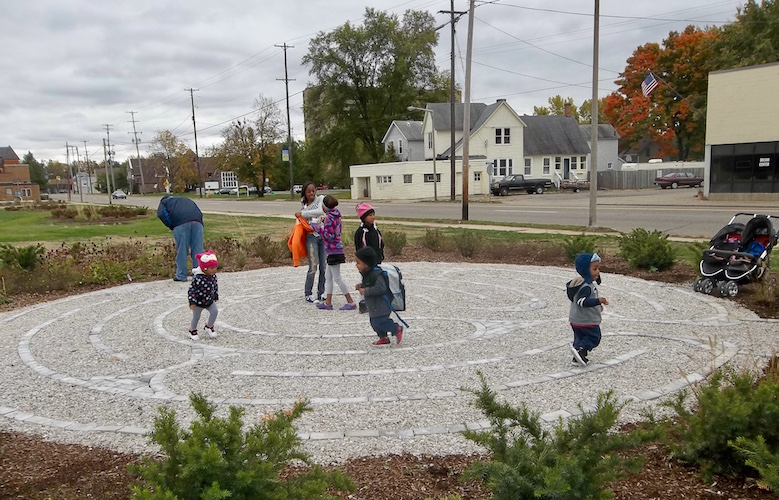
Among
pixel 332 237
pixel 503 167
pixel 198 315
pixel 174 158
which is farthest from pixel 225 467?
pixel 174 158

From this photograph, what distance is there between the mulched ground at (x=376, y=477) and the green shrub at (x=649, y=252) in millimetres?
7898

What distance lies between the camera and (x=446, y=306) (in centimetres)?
944

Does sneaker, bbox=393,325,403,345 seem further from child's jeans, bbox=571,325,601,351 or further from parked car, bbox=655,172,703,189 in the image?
parked car, bbox=655,172,703,189

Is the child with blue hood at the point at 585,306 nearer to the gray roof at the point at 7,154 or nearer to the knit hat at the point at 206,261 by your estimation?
the knit hat at the point at 206,261

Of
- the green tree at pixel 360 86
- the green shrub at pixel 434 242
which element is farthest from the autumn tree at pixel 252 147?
the green shrub at pixel 434 242

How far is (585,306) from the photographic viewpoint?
237 inches

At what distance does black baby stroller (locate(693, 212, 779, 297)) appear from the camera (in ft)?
30.7

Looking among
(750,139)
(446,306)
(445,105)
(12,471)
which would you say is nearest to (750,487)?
(12,471)

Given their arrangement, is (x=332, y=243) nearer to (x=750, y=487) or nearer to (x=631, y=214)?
(x=750, y=487)

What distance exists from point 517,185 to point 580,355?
4659 centimetres

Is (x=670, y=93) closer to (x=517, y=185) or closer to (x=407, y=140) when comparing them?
(x=517, y=185)

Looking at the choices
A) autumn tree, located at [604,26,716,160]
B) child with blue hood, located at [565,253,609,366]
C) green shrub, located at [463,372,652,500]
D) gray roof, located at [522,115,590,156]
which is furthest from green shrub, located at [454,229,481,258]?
autumn tree, located at [604,26,716,160]

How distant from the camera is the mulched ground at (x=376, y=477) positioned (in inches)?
149

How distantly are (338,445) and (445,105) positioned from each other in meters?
56.4
